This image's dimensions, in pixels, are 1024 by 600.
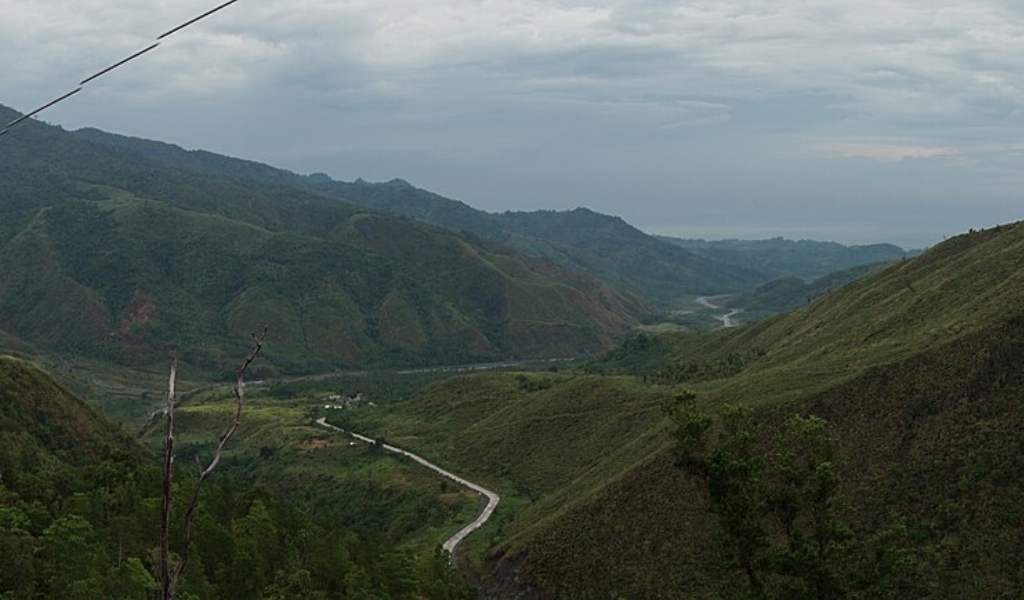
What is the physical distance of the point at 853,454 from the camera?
2408 inches

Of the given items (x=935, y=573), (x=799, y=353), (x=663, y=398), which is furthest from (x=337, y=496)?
(x=935, y=573)

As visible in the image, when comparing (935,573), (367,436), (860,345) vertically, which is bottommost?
(367,436)

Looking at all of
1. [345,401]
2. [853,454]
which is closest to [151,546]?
[853,454]

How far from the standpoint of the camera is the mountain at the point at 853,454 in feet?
167

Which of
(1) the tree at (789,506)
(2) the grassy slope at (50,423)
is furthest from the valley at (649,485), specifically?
(2) the grassy slope at (50,423)

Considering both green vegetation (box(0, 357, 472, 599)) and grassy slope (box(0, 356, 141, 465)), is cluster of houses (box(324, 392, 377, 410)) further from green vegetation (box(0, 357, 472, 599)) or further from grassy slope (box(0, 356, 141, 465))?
green vegetation (box(0, 357, 472, 599))

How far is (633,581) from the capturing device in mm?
60000

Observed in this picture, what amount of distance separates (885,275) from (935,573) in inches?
3087

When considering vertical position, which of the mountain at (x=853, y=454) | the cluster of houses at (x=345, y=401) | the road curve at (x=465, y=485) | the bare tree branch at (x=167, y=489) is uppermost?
the bare tree branch at (x=167, y=489)

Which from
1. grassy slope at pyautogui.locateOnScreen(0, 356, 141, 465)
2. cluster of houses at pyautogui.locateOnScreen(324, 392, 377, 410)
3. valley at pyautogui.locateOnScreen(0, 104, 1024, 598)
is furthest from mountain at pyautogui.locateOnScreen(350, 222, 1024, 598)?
cluster of houses at pyautogui.locateOnScreen(324, 392, 377, 410)

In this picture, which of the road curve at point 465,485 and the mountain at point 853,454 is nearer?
the mountain at point 853,454

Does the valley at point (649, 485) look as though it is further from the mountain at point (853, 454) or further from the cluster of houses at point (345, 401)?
the cluster of houses at point (345, 401)

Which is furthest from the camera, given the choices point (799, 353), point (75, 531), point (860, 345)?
point (799, 353)

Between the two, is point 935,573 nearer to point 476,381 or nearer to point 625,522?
point 625,522
